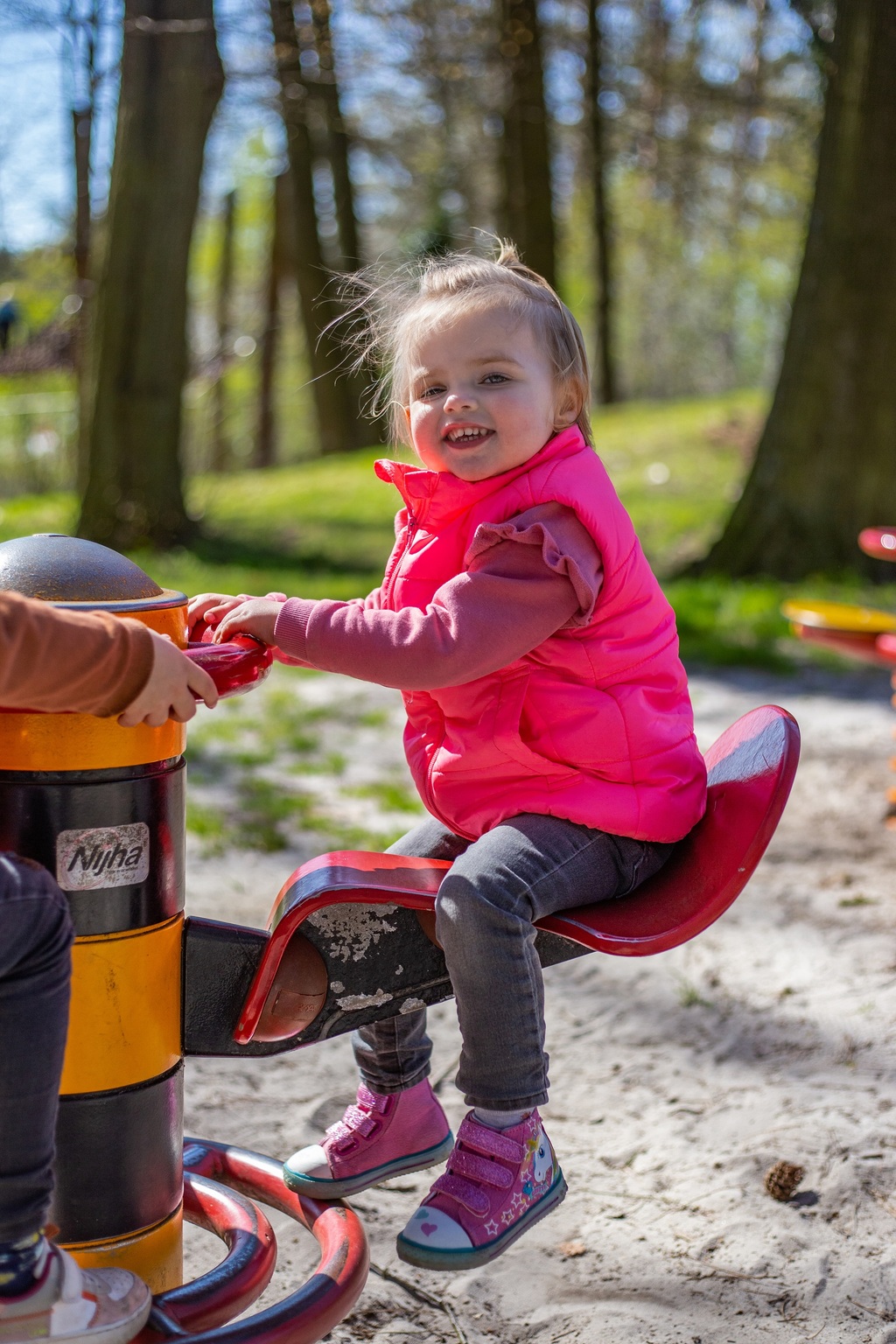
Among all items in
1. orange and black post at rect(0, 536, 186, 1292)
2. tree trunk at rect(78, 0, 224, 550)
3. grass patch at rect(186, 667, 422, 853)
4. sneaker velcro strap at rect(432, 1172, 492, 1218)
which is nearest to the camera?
orange and black post at rect(0, 536, 186, 1292)

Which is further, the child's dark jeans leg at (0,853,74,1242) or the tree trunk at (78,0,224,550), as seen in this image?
the tree trunk at (78,0,224,550)

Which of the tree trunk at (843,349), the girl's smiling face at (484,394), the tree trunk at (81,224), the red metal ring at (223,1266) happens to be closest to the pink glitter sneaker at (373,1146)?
the red metal ring at (223,1266)

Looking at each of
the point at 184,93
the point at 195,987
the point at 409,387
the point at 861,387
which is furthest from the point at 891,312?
the point at 195,987

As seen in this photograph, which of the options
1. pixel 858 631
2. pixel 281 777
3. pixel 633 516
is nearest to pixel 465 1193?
pixel 858 631

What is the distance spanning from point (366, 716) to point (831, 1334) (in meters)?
3.86

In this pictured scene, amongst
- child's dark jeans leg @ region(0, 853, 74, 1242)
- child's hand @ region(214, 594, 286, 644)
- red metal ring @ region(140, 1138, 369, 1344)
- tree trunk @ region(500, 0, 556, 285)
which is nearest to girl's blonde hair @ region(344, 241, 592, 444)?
child's hand @ region(214, 594, 286, 644)

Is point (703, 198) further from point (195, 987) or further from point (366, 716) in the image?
point (195, 987)

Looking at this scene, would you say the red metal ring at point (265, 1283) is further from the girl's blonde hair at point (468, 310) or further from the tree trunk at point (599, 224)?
the tree trunk at point (599, 224)

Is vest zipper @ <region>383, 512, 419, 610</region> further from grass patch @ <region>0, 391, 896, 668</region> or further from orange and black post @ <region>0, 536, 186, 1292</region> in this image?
grass patch @ <region>0, 391, 896, 668</region>

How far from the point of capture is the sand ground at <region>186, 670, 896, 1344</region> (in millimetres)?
2059

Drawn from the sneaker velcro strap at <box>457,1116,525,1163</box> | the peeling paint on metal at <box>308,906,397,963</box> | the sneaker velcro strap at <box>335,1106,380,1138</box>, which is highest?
the peeling paint on metal at <box>308,906,397,963</box>

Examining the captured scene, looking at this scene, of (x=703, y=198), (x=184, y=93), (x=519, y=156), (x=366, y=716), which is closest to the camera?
(x=366, y=716)

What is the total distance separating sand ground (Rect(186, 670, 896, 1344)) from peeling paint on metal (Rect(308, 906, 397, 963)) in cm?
63

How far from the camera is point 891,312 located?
7.44 m
